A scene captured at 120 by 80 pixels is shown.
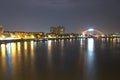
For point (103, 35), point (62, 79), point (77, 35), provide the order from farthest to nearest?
1. point (103, 35)
2. point (77, 35)
3. point (62, 79)

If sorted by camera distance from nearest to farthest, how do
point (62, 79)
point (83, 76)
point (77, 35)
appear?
point (62, 79) < point (83, 76) < point (77, 35)

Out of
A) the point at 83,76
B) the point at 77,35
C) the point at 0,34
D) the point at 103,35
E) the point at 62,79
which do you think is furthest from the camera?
the point at 103,35

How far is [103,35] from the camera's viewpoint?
192875mm

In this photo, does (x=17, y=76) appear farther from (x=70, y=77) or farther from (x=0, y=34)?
(x=0, y=34)

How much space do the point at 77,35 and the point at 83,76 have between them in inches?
6295

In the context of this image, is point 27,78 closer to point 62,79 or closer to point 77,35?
point 62,79

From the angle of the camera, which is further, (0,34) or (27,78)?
(0,34)

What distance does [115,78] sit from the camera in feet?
32.9

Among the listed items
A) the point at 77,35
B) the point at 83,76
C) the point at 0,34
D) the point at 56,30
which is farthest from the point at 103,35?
the point at 83,76

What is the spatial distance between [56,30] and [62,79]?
162 metres

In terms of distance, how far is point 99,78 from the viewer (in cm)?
997

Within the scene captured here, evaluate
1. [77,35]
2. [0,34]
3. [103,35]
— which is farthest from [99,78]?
[103,35]

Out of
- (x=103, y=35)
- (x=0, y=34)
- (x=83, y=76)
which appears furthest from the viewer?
(x=103, y=35)

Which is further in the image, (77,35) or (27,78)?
(77,35)
